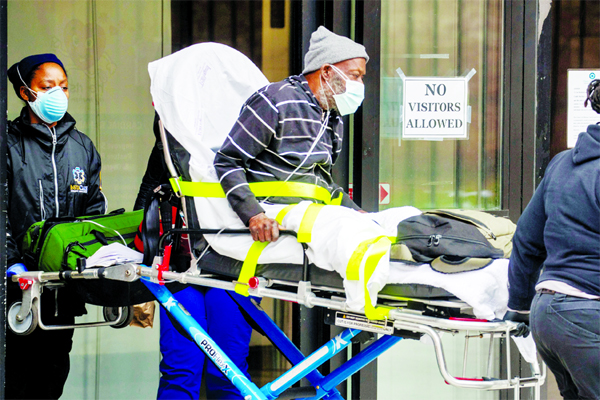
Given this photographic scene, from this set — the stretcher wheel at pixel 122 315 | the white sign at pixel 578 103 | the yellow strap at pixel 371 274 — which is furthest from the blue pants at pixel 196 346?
the white sign at pixel 578 103

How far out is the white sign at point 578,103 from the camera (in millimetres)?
4109

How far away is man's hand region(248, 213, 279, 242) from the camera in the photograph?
2355 mm

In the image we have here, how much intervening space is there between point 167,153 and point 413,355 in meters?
2.21

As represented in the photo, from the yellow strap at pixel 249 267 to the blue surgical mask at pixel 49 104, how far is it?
1433mm

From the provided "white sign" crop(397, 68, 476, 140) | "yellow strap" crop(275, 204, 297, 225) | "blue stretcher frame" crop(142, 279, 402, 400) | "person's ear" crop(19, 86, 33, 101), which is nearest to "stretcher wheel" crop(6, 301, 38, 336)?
"blue stretcher frame" crop(142, 279, 402, 400)

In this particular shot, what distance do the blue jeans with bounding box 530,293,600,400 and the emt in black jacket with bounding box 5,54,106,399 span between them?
223cm

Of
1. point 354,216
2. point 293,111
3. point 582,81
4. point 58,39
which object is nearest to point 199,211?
point 293,111

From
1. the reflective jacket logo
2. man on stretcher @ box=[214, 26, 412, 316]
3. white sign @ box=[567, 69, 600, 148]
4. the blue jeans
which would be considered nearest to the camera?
the blue jeans

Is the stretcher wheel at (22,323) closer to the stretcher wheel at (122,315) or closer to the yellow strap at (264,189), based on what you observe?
the stretcher wheel at (122,315)

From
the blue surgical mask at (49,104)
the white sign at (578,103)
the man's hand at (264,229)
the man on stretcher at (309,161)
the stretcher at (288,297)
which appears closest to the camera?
the stretcher at (288,297)

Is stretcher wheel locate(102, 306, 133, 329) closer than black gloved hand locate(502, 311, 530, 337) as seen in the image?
No

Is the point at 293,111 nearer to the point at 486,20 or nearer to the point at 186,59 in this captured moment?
the point at 186,59

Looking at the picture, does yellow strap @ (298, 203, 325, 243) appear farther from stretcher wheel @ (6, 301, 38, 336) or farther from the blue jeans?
stretcher wheel @ (6, 301, 38, 336)

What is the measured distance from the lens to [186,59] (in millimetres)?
2906
